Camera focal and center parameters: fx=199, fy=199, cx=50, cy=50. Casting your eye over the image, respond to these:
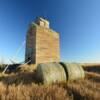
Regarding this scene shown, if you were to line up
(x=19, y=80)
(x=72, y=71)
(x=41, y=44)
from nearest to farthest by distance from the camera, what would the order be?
(x=19, y=80), (x=72, y=71), (x=41, y=44)

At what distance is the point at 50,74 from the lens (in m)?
10.0

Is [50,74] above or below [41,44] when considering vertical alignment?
below

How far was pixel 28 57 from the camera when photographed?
23203mm

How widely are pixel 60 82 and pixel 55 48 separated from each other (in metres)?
14.2

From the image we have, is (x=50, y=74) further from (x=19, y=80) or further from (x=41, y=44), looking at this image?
(x=41, y=44)

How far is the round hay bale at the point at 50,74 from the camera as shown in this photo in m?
9.84

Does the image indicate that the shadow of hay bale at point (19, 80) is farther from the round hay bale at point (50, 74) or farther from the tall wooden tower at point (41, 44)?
the tall wooden tower at point (41, 44)

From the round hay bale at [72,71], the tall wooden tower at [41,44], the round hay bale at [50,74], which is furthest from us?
the tall wooden tower at [41,44]

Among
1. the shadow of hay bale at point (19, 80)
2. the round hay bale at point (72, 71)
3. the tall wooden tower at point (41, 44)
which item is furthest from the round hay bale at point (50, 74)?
the tall wooden tower at point (41, 44)

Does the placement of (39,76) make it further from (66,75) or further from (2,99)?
→ (2,99)

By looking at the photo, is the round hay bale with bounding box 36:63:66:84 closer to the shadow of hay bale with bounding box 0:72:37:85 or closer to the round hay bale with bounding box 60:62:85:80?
the round hay bale with bounding box 60:62:85:80

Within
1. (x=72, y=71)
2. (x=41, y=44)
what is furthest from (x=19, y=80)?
(x=41, y=44)

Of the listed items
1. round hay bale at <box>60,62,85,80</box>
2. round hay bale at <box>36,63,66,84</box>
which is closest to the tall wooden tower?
round hay bale at <box>60,62,85,80</box>

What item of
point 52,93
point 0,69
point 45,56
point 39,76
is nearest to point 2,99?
point 52,93
